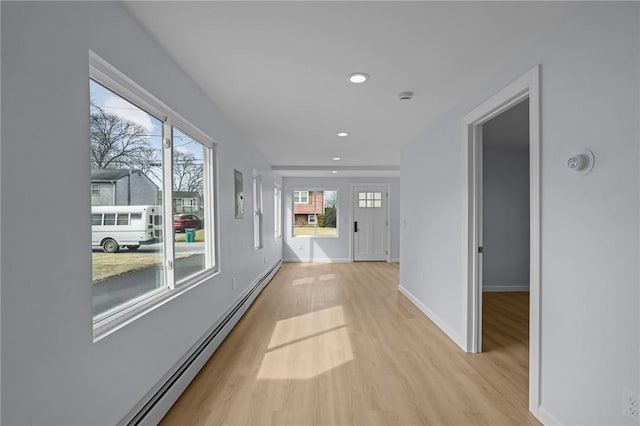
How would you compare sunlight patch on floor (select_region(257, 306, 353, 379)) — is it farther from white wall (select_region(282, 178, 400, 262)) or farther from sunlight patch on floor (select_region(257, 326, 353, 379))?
white wall (select_region(282, 178, 400, 262))

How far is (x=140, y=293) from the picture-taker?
2.01m

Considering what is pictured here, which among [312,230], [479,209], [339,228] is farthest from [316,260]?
[479,209]

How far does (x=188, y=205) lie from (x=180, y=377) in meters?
1.28

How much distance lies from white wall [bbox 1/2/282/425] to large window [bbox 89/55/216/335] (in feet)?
0.42

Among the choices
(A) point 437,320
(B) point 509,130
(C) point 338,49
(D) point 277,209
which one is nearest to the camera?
(C) point 338,49

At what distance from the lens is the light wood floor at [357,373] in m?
2.07

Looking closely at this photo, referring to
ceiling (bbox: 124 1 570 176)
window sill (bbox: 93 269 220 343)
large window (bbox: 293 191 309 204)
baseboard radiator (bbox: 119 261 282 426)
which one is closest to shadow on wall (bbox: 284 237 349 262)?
large window (bbox: 293 191 309 204)

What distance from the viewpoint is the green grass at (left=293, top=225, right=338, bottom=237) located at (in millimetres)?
8766

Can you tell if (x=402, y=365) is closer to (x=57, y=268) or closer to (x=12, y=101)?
(x=57, y=268)

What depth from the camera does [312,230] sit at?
8.81 meters

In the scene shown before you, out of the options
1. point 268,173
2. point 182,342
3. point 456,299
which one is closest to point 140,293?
point 182,342

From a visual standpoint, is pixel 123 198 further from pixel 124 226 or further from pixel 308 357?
pixel 308 357

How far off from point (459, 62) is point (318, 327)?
2854 mm

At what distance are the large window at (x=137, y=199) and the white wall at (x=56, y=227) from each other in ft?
0.42
